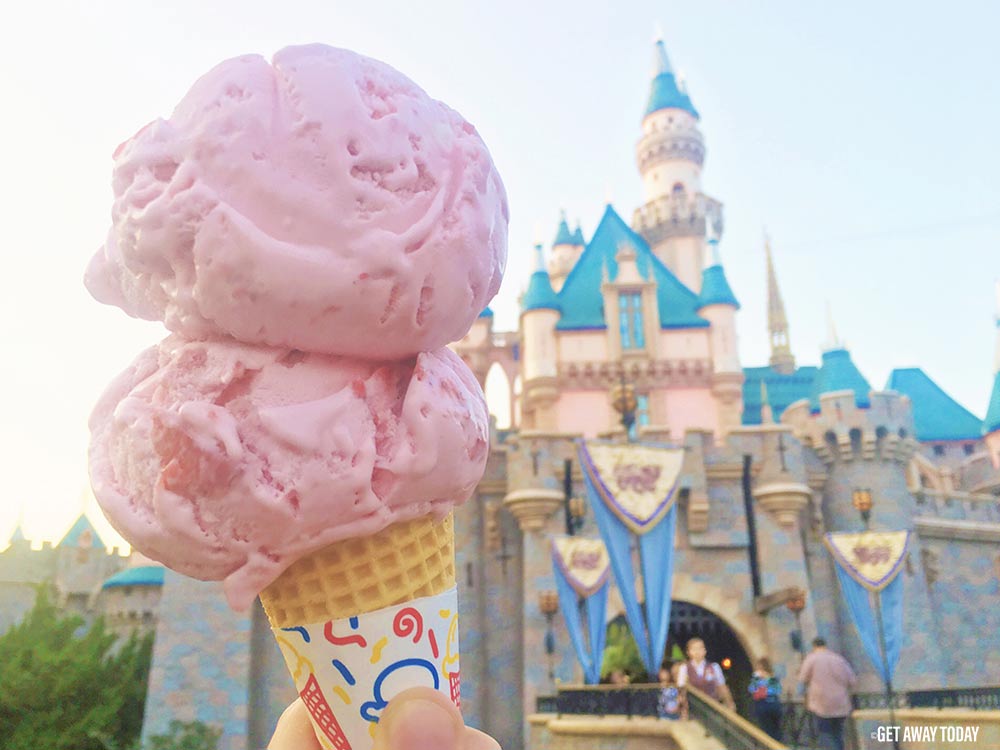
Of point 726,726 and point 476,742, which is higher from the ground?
point 726,726

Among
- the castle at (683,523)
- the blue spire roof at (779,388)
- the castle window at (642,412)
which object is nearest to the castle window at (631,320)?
the castle at (683,523)

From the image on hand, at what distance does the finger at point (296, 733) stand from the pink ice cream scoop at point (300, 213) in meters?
1.01

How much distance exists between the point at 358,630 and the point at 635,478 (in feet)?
35.4

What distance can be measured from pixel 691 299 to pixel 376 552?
Result: 20116mm

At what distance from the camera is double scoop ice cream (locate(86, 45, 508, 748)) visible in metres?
1.80

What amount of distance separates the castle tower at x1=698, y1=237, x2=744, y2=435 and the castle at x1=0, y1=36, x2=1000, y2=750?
0.15ft

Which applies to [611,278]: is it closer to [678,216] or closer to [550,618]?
[678,216]

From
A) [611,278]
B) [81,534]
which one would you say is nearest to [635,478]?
[611,278]

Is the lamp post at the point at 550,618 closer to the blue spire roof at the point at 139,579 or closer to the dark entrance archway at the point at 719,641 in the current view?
the dark entrance archway at the point at 719,641

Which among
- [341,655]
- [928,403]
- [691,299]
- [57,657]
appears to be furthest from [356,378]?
[928,403]

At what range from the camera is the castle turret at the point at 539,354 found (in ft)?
64.6

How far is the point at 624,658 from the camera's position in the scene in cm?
2372

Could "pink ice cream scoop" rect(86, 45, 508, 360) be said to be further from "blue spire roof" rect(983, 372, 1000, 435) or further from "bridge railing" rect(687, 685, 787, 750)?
"blue spire roof" rect(983, 372, 1000, 435)

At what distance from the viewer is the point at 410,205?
193cm
